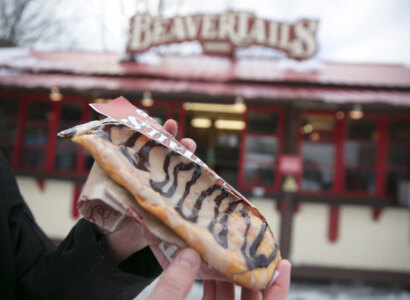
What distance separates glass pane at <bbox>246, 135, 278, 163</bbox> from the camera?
496cm

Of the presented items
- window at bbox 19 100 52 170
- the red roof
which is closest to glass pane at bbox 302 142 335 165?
the red roof

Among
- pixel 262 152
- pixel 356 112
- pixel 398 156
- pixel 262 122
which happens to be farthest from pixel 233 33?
pixel 398 156

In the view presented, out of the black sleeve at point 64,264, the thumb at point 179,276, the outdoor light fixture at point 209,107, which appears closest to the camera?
the thumb at point 179,276

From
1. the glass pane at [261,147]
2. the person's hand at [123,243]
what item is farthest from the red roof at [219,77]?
the person's hand at [123,243]

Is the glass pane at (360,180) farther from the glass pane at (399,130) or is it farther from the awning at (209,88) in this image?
the awning at (209,88)

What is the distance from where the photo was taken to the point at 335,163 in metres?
4.93

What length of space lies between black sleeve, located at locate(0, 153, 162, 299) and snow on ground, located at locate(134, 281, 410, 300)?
A: 3425mm

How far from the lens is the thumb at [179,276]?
0.74m

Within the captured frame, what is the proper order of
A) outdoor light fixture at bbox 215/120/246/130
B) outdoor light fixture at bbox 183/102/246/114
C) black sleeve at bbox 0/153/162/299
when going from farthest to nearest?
outdoor light fixture at bbox 215/120/246/130 < outdoor light fixture at bbox 183/102/246/114 < black sleeve at bbox 0/153/162/299

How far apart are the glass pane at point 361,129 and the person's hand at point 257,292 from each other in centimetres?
485

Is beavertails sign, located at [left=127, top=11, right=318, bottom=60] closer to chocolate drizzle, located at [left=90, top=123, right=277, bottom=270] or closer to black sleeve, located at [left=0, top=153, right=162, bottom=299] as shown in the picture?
black sleeve, located at [left=0, top=153, right=162, bottom=299]

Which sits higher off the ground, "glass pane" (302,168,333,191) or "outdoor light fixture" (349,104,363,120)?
"outdoor light fixture" (349,104,363,120)

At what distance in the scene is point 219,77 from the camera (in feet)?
16.7

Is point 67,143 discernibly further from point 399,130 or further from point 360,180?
point 399,130
